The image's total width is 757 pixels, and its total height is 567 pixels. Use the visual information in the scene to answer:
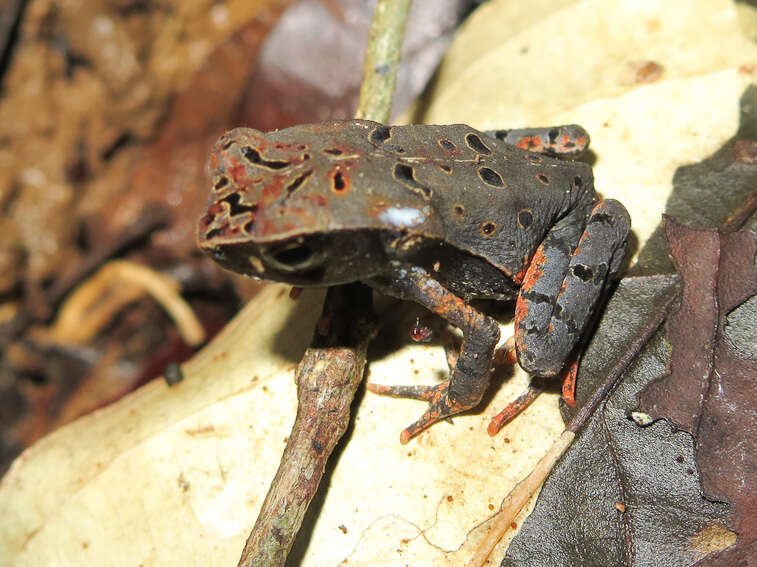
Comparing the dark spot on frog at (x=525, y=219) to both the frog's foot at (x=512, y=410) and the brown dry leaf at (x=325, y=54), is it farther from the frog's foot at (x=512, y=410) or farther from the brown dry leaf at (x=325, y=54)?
the brown dry leaf at (x=325, y=54)

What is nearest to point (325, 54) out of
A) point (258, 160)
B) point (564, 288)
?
point (258, 160)

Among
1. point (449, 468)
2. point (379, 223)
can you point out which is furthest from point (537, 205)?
point (449, 468)

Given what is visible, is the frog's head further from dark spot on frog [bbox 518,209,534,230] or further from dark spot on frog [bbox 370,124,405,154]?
dark spot on frog [bbox 518,209,534,230]

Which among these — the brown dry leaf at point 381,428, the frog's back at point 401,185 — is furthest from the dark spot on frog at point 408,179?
the brown dry leaf at point 381,428

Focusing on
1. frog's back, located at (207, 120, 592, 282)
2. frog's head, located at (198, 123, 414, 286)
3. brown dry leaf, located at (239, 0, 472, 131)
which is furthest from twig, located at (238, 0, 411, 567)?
brown dry leaf, located at (239, 0, 472, 131)

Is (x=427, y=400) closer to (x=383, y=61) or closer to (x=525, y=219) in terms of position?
(x=525, y=219)

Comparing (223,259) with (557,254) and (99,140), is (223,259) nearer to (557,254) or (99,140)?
(557,254)
